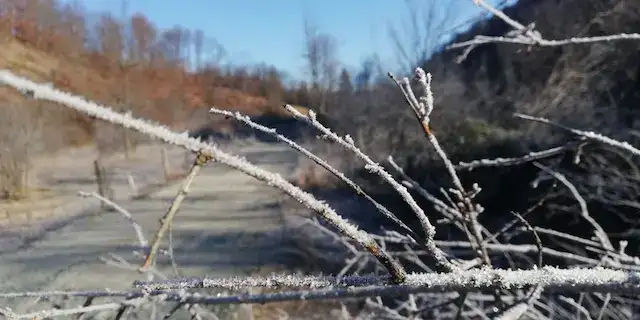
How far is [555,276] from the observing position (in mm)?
297

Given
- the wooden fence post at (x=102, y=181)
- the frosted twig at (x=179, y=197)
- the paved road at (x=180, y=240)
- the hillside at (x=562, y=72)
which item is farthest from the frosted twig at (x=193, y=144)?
the wooden fence post at (x=102, y=181)

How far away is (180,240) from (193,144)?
4.42m

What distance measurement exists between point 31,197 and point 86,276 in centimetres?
275

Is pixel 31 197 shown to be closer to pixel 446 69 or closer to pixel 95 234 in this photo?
pixel 95 234

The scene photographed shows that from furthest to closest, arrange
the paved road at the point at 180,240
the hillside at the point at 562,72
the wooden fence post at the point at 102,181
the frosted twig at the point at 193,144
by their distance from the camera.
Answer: the wooden fence post at the point at 102,181 < the paved road at the point at 180,240 < the hillside at the point at 562,72 < the frosted twig at the point at 193,144

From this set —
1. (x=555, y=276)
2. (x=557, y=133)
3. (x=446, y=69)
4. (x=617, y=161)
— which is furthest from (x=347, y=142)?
(x=446, y=69)

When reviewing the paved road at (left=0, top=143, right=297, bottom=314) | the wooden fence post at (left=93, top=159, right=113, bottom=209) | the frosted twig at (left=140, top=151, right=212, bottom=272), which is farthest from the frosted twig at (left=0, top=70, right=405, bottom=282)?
the wooden fence post at (left=93, top=159, right=113, bottom=209)

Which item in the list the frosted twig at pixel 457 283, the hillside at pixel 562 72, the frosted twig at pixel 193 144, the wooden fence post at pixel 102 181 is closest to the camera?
the frosted twig at pixel 193 144

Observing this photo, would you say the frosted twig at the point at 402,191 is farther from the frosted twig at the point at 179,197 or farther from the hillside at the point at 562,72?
the hillside at the point at 562,72

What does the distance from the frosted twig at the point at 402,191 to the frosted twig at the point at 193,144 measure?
27 millimetres

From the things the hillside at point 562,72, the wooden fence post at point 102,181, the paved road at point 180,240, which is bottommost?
the paved road at point 180,240

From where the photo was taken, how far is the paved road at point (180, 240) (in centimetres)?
341

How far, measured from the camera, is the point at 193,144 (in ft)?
0.75

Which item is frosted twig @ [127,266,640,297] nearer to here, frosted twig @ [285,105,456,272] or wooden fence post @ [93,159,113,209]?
frosted twig @ [285,105,456,272]
